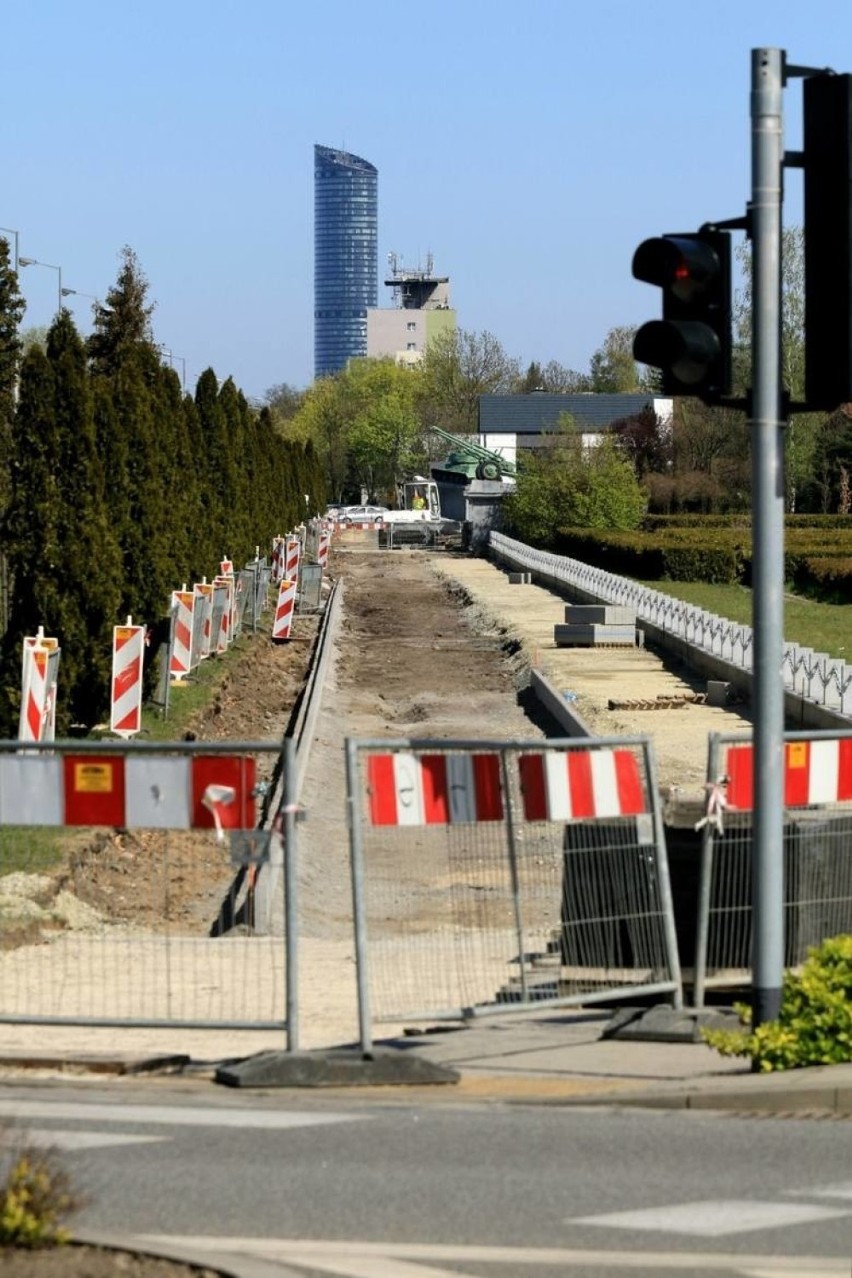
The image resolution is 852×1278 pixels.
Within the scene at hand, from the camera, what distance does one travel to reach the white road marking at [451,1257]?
681cm

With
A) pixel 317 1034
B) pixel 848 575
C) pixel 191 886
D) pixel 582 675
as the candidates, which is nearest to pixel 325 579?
pixel 848 575

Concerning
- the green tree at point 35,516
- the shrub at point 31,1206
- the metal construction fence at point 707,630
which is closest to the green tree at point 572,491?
the metal construction fence at point 707,630

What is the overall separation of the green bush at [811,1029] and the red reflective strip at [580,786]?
1.47 meters

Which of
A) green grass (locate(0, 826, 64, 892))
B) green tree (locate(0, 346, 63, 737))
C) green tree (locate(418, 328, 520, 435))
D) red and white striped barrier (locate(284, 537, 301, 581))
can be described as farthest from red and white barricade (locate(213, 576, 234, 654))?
green tree (locate(418, 328, 520, 435))

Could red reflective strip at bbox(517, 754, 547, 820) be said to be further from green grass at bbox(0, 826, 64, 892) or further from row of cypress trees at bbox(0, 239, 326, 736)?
row of cypress trees at bbox(0, 239, 326, 736)

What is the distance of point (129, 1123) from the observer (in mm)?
9148

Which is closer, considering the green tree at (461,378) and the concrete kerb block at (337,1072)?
the concrete kerb block at (337,1072)

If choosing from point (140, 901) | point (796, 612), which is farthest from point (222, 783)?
point (796, 612)

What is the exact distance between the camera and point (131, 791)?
10.5 m

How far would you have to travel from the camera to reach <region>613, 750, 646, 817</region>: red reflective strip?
11.1m

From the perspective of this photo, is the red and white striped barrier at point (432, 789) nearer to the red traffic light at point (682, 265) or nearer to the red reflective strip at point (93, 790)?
the red reflective strip at point (93, 790)

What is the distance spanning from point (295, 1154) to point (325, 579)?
6743 cm

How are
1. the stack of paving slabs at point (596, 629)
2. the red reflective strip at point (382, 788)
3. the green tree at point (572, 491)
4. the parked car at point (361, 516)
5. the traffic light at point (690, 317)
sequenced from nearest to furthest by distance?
the traffic light at point (690, 317), the red reflective strip at point (382, 788), the stack of paving slabs at point (596, 629), the green tree at point (572, 491), the parked car at point (361, 516)

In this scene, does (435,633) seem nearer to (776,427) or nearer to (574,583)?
(574,583)
